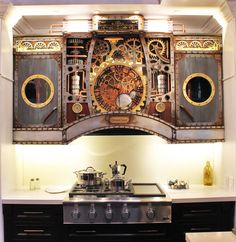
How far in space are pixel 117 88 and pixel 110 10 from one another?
2.42ft

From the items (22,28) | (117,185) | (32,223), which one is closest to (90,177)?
(117,185)

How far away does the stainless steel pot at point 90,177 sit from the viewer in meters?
3.38

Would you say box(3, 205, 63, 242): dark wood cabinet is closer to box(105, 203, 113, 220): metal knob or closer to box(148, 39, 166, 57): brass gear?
box(105, 203, 113, 220): metal knob

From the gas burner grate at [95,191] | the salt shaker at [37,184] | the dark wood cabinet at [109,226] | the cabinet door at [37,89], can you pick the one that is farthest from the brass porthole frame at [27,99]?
the dark wood cabinet at [109,226]

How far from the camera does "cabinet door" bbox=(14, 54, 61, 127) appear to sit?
3.47m

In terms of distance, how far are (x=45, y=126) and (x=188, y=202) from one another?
4.95 feet

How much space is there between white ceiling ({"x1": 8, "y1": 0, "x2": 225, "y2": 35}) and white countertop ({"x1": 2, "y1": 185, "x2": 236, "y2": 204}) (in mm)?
1611

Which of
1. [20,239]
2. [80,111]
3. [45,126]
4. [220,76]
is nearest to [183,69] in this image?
[220,76]

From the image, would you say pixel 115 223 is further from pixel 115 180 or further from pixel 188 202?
pixel 188 202

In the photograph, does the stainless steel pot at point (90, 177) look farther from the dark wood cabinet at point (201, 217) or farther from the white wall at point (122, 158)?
the dark wood cabinet at point (201, 217)

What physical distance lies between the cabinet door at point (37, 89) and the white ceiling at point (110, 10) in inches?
15.2

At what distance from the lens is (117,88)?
3.51 metres

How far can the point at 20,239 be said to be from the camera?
3.14m

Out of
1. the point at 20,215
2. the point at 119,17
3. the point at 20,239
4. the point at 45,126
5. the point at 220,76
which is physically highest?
the point at 119,17
